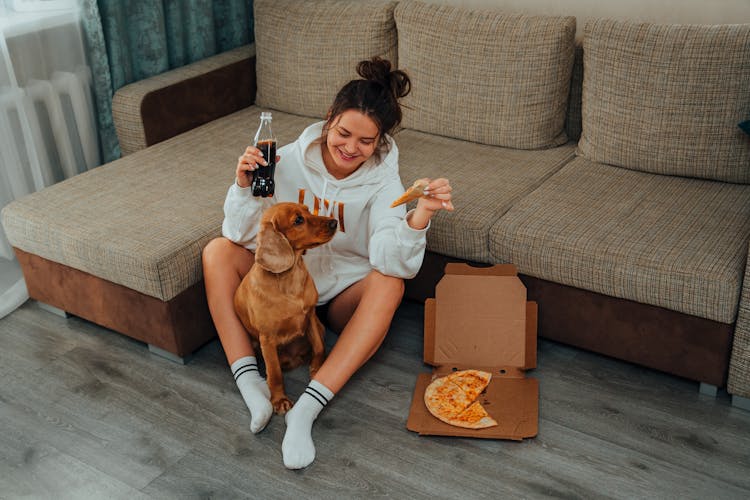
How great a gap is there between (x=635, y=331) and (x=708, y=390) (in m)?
0.24

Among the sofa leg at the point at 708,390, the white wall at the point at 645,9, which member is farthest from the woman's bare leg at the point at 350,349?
the white wall at the point at 645,9

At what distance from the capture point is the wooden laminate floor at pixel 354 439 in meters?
1.80

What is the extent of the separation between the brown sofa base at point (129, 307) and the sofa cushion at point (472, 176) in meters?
A: 0.70

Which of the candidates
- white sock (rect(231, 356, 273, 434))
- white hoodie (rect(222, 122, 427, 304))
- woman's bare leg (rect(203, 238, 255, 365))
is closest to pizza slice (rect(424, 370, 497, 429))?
white hoodie (rect(222, 122, 427, 304))

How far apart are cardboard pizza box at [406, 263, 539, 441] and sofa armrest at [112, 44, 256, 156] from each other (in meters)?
1.29

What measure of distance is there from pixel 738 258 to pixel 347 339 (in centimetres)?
100

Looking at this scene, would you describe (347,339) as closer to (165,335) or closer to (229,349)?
(229,349)

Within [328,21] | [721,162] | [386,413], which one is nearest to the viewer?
[386,413]

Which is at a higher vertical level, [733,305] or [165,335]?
[733,305]

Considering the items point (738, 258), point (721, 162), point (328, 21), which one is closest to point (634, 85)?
point (721, 162)

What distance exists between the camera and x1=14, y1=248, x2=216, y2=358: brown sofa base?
2184 millimetres

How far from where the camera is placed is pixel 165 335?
221cm

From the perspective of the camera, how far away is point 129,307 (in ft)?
7.35

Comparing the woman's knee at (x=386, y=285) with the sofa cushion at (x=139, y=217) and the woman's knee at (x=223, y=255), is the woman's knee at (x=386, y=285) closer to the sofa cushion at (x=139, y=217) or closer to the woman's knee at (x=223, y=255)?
the woman's knee at (x=223, y=255)
